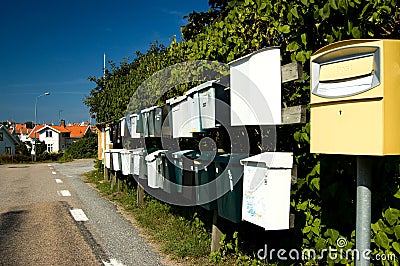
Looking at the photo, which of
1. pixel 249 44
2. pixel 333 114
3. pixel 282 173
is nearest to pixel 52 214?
pixel 249 44

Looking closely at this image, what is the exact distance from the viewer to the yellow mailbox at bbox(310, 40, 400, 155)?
8.09 ft

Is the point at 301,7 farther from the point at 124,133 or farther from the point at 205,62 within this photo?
the point at 124,133

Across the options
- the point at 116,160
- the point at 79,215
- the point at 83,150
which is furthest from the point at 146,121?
the point at 83,150

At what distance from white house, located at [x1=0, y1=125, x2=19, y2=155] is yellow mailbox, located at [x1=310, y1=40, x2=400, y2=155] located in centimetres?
7527

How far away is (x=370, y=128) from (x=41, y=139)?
302ft

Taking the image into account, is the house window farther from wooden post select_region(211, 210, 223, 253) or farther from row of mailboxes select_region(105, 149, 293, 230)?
wooden post select_region(211, 210, 223, 253)

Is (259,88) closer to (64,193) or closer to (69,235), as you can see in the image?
(69,235)

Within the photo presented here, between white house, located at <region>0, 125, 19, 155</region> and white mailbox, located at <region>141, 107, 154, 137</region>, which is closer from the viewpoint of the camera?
white mailbox, located at <region>141, 107, 154, 137</region>

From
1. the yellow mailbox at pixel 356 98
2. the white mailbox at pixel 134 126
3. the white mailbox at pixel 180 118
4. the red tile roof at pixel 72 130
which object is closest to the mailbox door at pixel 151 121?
the white mailbox at pixel 134 126

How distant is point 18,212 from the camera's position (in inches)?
384

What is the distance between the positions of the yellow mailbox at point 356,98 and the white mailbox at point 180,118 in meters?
2.87

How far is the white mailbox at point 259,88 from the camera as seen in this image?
3711 millimetres

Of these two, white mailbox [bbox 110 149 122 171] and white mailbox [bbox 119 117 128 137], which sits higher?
white mailbox [bbox 119 117 128 137]

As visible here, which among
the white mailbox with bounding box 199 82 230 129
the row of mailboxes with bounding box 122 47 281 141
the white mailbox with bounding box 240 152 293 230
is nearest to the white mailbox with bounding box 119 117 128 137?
the row of mailboxes with bounding box 122 47 281 141
